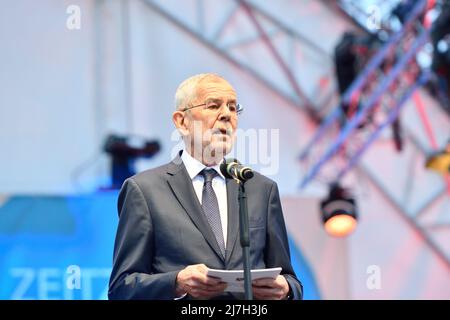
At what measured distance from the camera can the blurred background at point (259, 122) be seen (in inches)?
262

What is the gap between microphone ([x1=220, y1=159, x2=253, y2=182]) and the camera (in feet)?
8.86

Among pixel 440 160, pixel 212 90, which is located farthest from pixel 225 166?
pixel 440 160

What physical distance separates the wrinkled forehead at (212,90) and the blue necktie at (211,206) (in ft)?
0.80

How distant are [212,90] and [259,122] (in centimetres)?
594

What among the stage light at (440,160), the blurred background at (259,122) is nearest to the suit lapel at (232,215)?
the blurred background at (259,122)

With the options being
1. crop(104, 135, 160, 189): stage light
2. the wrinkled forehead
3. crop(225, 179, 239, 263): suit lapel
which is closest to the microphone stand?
crop(225, 179, 239, 263): suit lapel

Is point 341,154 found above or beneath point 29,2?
beneath

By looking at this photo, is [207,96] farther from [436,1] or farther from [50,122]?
[50,122]

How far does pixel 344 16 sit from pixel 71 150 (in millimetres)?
3107

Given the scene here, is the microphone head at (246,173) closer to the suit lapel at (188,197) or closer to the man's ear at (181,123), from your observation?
the suit lapel at (188,197)

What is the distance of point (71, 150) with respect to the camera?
8.24 metres

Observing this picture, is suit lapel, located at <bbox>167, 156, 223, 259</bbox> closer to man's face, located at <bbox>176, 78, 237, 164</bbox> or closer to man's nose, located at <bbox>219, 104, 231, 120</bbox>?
man's face, located at <bbox>176, 78, 237, 164</bbox>

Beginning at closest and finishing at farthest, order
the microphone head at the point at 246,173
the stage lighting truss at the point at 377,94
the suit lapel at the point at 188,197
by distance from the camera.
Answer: the microphone head at the point at 246,173 < the suit lapel at the point at 188,197 < the stage lighting truss at the point at 377,94

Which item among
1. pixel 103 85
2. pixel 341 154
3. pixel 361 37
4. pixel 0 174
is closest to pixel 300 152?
pixel 341 154
